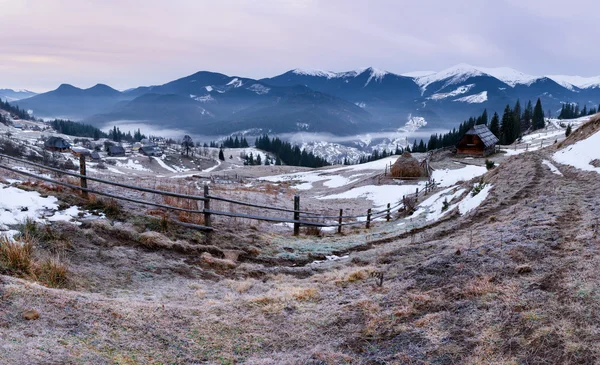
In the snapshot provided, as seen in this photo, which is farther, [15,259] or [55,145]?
[55,145]

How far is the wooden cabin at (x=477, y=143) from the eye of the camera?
53.2 metres

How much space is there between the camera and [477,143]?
53875 mm

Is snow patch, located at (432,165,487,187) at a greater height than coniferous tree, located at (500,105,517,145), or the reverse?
coniferous tree, located at (500,105,517,145)

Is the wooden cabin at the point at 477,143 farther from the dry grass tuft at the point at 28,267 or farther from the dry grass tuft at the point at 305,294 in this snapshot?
the dry grass tuft at the point at 28,267

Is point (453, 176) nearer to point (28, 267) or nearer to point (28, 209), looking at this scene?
point (28, 209)

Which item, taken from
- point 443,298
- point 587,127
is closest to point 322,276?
point 443,298

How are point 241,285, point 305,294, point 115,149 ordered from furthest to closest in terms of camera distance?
1. point 115,149
2. point 241,285
3. point 305,294

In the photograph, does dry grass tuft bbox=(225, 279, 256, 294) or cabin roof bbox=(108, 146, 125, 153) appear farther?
cabin roof bbox=(108, 146, 125, 153)

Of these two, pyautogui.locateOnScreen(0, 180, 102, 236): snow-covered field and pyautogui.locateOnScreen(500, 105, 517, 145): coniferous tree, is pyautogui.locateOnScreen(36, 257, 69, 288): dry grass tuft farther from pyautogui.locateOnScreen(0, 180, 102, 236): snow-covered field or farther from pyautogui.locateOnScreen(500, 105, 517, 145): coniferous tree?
pyautogui.locateOnScreen(500, 105, 517, 145): coniferous tree

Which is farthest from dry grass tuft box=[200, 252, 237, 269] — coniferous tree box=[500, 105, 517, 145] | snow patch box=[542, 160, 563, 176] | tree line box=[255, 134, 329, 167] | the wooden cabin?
tree line box=[255, 134, 329, 167]

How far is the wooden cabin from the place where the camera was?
53.2 m

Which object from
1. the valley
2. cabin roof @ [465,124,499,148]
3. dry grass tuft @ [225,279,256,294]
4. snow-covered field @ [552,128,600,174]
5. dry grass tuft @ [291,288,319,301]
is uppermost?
cabin roof @ [465,124,499,148]

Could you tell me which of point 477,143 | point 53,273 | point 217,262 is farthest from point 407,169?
point 53,273

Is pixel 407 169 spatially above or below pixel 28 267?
below
